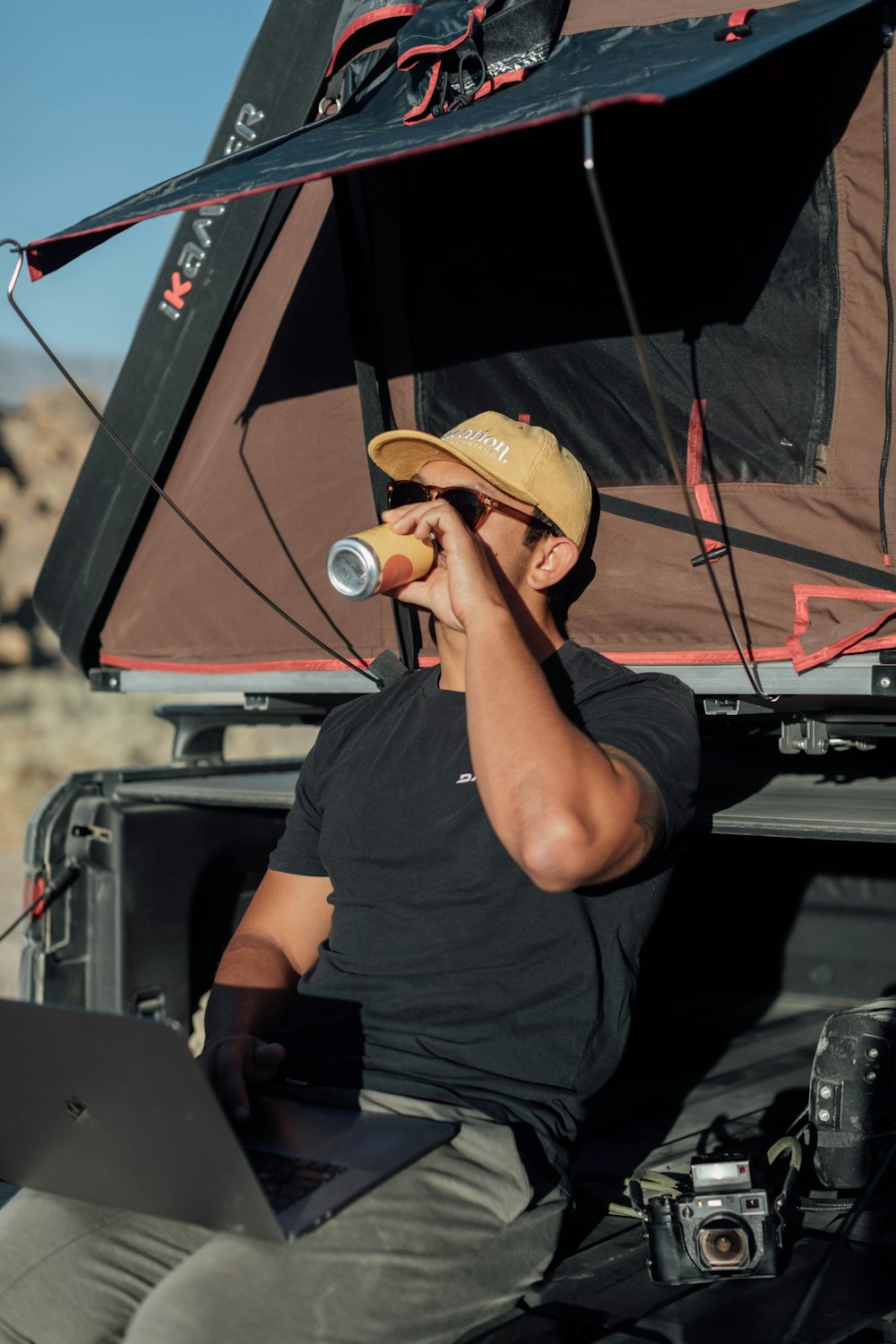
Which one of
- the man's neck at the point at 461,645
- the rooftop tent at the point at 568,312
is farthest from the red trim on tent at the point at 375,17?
the man's neck at the point at 461,645

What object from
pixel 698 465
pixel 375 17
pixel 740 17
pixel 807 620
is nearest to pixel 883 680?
pixel 807 620

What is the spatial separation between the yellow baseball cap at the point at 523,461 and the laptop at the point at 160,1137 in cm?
117

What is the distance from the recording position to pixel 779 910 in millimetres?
4457

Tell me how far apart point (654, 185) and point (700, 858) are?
96.0 inches

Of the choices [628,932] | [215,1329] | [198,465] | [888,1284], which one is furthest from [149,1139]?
[198,465]

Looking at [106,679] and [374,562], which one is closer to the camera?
[374,562]

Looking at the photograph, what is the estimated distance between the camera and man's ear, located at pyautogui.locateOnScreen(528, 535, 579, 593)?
103 inches

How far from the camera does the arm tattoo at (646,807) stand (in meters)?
2.06

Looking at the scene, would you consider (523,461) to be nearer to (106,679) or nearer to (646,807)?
(646,807)

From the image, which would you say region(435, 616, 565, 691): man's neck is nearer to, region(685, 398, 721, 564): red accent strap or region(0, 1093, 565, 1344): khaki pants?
region(685, 398, 721, 564): red accent strap

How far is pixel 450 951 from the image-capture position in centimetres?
224

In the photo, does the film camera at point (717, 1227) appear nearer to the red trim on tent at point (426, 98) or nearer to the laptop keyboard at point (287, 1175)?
the laptop keyboard at point (287, 1175)

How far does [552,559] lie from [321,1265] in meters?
1.36

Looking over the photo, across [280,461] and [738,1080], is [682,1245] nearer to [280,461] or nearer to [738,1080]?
[738,1080]
